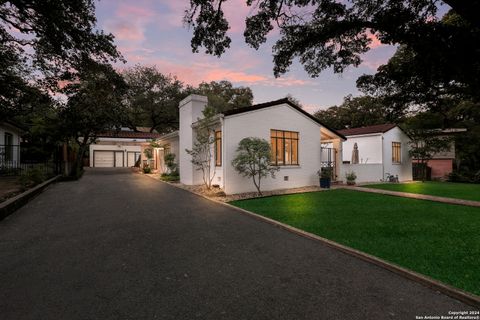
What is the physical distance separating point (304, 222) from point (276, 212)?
4.79 feet

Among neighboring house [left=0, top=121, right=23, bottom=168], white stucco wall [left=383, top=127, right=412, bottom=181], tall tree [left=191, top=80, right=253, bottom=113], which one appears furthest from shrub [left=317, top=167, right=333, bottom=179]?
tall tree [left=191, top=80, right=253, bottom=113]

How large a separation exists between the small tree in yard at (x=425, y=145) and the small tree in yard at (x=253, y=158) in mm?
16090

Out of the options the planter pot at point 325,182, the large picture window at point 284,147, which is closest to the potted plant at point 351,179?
the planter pot at point 325,182

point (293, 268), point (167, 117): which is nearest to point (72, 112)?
point (293, 268)

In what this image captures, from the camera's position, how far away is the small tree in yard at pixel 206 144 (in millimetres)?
12836

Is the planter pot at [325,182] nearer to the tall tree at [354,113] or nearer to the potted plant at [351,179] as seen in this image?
the potted plant at [351,179]

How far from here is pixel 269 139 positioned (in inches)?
529

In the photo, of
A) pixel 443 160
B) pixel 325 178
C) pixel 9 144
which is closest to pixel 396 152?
pixel 443 160

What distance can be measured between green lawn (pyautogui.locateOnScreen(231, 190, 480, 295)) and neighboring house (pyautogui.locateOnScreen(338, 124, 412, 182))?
928cm

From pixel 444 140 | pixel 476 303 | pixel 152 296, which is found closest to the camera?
pixel 476 303

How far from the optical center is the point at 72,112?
16.9 metres

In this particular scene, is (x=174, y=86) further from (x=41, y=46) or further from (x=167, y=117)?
(x=41, y=46)

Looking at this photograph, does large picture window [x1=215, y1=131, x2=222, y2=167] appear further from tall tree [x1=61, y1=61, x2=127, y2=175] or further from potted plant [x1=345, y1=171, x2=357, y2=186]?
potted plant [x1=345, y1=171, x2=357, y2=186]

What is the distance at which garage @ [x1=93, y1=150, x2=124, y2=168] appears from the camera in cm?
3900
